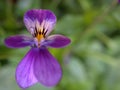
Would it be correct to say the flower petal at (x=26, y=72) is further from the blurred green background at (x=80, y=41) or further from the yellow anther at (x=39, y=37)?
the blurred green background at (x=80, y=41)

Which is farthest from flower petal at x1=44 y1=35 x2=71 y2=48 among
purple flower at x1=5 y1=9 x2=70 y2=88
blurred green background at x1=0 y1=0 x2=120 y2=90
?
blurred green background at x1=0 y1=0 x2=120 y2=90

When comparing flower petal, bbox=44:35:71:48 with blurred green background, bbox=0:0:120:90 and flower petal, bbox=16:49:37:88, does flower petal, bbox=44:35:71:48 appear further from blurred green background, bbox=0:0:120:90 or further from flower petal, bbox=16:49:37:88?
blurred green background, bbox=0:0:120:90

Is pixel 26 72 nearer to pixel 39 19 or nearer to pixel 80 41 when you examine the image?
pixel 39 19

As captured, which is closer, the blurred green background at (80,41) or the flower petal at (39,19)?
the flower petal at (39,19)

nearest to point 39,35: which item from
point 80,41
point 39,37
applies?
point 39,37

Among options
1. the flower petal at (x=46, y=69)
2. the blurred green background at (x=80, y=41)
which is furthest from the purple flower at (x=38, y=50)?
the blurred green background at (x=80, y=41)
